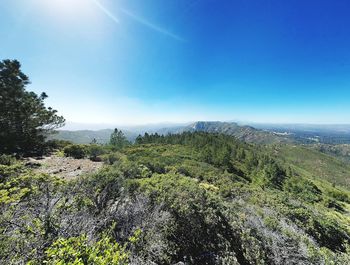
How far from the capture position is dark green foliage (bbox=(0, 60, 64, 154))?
24.1 meters

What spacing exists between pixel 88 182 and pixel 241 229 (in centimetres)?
658

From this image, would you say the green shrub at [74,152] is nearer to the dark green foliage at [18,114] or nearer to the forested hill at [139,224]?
the dark green foliage at [18,114]

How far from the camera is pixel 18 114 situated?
26.1 m

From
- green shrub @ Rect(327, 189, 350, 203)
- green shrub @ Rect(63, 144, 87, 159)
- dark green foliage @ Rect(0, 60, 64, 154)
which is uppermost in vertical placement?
dark green foliage @ Rect(0, 60, 64, 154)

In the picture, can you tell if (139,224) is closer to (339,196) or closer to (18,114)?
(18,114)

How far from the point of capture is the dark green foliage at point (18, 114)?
2406cm

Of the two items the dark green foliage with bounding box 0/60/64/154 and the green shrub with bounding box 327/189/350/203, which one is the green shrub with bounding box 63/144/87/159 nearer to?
the dark green foliage with bounding box 0/60/64/154

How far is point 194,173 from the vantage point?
25.9 meters

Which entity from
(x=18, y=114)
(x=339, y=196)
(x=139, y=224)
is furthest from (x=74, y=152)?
(x=339, y=196)

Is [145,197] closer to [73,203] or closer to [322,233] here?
[73,203]

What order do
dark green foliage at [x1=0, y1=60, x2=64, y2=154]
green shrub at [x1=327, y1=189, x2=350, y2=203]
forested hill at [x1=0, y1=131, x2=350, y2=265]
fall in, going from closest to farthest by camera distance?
1. forested hill at [x1=0, y1=131, x2=350, y2=265]
2. dark green foliage at [x1=0, y1=60, x2=64, y2=154]
3. green shrub at [x1=327, y1=189, x2=350, y2=203]

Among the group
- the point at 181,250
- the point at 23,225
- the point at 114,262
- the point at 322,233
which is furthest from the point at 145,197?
the point at 322,233

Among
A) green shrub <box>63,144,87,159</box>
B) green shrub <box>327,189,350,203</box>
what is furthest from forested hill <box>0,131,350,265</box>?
green shrub <box>327,189,350,203</box>

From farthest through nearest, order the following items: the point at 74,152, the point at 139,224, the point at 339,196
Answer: the point at 339,196 < the point at 74,152 < the point at 139,224
